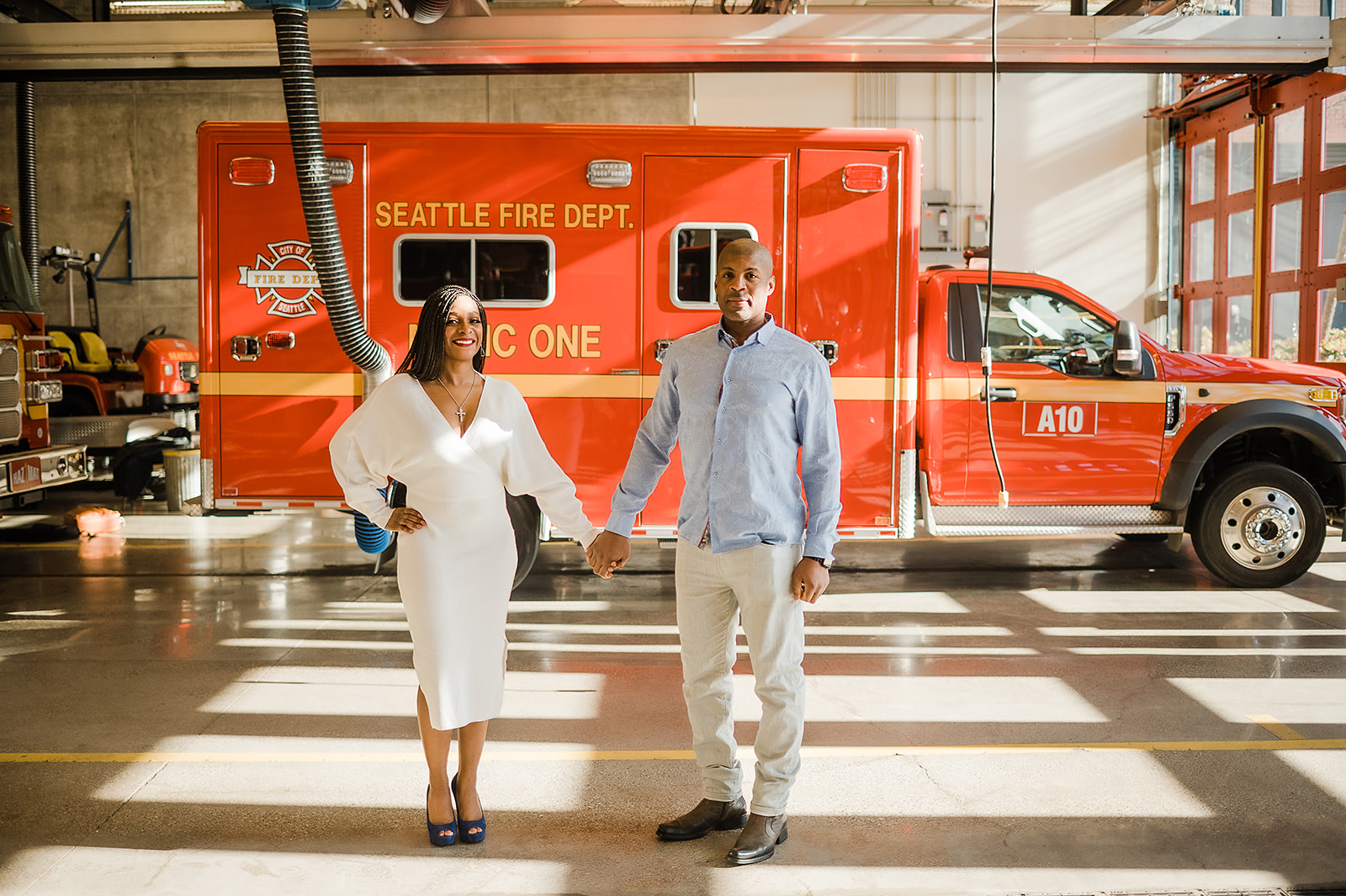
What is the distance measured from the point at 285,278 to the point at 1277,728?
19.2 feet

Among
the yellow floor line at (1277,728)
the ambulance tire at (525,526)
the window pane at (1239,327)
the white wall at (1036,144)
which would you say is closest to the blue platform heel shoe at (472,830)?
the ambulance tire at (525,526)

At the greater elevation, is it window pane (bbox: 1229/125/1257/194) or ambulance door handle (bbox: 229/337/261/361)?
window pane (bbox: 1229/125/1257/194)

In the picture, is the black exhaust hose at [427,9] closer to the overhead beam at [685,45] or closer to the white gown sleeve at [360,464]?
the overhead beam at [685,45]

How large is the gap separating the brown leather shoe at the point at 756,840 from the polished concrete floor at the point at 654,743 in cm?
6

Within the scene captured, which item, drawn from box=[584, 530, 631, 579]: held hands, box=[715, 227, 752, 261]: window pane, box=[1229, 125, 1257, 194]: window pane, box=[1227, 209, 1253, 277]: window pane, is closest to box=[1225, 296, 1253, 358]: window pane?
box=[1227, 209, 1253, 277]: window pane

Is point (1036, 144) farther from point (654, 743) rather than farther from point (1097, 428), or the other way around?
point (654, 743)

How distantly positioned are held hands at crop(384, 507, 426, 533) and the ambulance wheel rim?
6.01 m

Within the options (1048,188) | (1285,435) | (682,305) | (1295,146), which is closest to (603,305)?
(682,305)

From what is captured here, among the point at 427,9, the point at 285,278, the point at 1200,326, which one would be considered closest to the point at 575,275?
the point at 285,278

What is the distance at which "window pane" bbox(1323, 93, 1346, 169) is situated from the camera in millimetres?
9828

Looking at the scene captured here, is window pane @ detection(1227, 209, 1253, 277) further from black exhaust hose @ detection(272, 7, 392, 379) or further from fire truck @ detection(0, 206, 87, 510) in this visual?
fire truck @ detection(0, 206, 87, 510)

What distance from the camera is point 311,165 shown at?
5785 mm

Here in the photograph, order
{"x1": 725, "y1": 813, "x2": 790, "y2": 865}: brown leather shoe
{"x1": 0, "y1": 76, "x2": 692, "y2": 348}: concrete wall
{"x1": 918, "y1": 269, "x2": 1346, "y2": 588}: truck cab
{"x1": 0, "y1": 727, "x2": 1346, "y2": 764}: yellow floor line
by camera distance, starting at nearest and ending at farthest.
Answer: {"x1": 725, "y1": 813, "x2": 790, "y2": 865}: brown leather shoe, {"x1": 0, "y1": 727, "x2": 1346, "y2": 764}: yellow floor line, {"x1": 918, "y1": 269, "x2": 1346, "y2": 588}: truck cab, {"x1": 0, "y1": 76, "x2": 692, "y2": 348}: concrete wall

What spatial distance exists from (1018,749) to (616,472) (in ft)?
10.0
